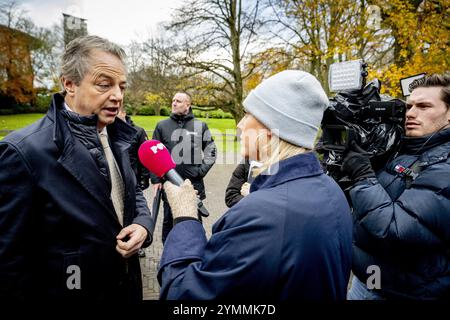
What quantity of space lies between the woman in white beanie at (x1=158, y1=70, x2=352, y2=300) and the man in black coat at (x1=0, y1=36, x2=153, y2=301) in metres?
0.46

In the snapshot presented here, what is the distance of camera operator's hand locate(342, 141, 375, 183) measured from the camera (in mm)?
1859

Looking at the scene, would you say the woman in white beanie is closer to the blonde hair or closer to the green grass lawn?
the blonde hair

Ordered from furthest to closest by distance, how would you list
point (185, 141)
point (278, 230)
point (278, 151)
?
point (185, 141) → point (278, 151) → point (278, 230)

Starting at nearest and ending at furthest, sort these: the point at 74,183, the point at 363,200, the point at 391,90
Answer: the point at 74,183 → the point at 363,200 → the point at 391,90

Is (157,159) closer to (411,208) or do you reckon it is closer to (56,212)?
(56,212)

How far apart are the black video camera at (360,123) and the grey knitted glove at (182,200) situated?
1.10 meters

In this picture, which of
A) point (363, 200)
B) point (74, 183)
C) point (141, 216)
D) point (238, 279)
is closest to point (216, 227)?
point (238, 279)

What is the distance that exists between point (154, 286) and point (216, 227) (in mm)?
2901

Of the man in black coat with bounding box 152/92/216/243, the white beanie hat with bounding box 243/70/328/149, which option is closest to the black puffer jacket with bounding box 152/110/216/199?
the man in black coat with bounding box 152/92/216/243

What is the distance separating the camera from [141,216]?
1949 millimetres

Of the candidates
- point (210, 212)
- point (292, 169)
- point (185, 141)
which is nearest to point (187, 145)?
point (185, 141)

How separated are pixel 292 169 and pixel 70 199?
1.05m

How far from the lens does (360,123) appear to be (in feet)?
6.82
